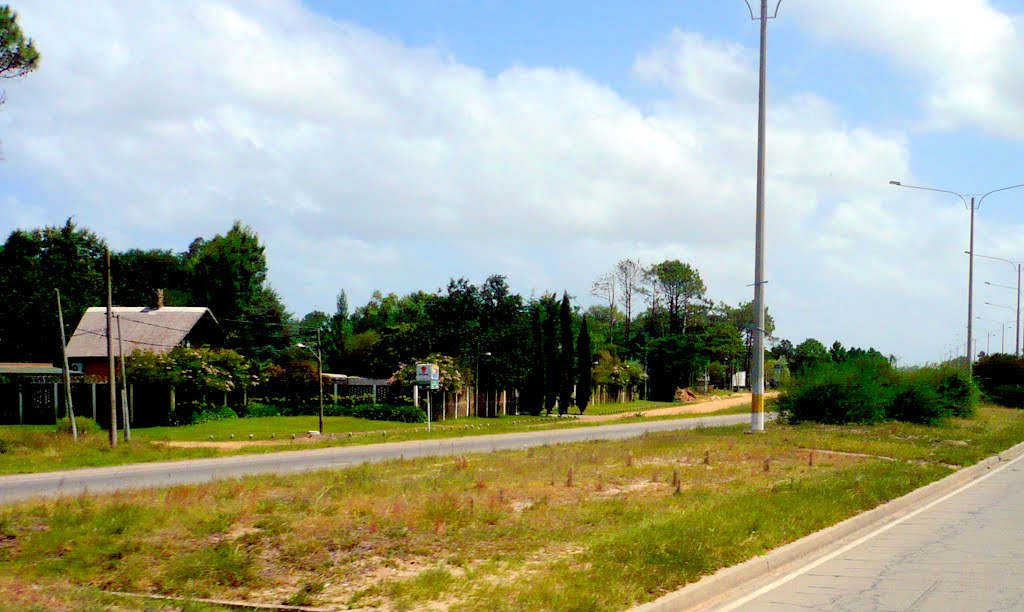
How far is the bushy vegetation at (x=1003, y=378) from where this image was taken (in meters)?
64.7

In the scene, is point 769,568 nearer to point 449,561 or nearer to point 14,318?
point 449,561

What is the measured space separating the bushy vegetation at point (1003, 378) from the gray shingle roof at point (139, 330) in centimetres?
5741

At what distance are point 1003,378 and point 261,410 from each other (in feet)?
178

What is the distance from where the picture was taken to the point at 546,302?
85.0m

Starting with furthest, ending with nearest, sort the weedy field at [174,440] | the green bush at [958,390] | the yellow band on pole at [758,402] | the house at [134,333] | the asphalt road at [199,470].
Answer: the house at [134,333] < the green bush at [958,390] < the yellow band on pole at [758,402] < the weedy field at [174,440] < the asphalt road at [199,470]

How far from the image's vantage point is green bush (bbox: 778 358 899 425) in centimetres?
3778

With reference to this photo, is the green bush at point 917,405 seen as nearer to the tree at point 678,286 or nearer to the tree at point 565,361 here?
the tree at point 565,361

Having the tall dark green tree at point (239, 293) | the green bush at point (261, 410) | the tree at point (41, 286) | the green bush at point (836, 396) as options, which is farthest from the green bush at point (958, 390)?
the tree at point (41, 286)

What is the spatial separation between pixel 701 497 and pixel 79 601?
33.5 ft

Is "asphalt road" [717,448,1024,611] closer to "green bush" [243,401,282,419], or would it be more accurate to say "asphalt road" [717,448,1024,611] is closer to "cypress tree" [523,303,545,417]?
"green bush" [243,401,282,419]

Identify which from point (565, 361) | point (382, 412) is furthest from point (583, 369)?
point (382, 412)

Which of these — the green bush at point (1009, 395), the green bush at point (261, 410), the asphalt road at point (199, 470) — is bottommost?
the green bush at point (261, 410)

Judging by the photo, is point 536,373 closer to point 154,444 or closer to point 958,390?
point 958,390

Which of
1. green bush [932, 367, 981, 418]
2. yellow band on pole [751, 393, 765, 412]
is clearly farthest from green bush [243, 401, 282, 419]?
green bush [932, 367, 981, 418]
